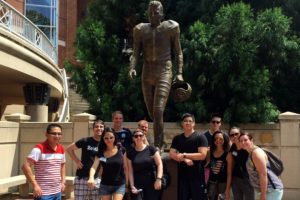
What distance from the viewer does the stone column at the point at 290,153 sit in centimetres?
1080

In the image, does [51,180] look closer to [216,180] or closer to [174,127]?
[216,180]

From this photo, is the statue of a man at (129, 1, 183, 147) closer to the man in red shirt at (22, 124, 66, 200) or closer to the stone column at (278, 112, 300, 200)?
the man in red shirt at (22, 124, 66, 200)

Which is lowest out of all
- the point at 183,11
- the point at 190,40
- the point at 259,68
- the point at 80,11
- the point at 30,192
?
the point at 30,192

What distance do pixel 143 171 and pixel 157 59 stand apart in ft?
7.72

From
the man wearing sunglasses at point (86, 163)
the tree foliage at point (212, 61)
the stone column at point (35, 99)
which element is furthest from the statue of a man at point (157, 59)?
the stone column at point (35, 99)

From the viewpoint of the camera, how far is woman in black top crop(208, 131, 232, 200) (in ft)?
20.3

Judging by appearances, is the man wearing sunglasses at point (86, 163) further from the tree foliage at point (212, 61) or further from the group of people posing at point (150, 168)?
the tree foliage at point (212, 61)

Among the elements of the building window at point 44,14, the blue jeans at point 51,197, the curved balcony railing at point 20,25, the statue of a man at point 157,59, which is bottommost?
the blue jeans at point 51,197

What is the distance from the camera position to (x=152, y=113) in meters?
7.48

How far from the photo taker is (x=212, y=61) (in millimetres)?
12664

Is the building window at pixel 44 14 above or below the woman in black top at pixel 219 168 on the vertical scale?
above

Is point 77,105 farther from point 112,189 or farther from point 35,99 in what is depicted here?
point 112,189

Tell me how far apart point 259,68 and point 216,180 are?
7197 mm

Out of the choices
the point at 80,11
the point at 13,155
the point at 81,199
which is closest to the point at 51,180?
the point at 81,199
